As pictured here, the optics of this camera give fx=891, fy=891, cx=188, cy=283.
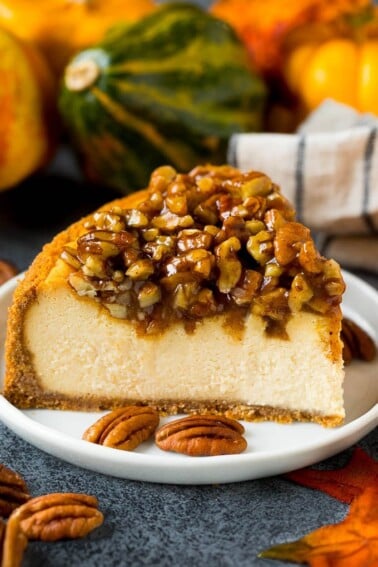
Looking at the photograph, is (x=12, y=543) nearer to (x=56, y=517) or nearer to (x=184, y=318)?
(x=56, y=517)

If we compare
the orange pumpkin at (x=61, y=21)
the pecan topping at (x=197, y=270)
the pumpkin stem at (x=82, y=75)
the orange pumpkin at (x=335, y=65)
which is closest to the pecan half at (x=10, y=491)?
the pecan topping at (x=197, y=270)

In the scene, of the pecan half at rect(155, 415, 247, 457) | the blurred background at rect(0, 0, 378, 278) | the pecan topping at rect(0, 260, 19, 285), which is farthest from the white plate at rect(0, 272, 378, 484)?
the blurred background at rect(0, 0, 378, 278)

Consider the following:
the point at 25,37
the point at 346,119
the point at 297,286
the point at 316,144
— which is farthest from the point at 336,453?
the point at 25,37

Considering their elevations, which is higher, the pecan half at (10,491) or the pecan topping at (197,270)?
the pecan topping at (197,270)

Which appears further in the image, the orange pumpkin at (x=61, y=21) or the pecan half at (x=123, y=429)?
the orange pumpkin at (x=61, y=21)

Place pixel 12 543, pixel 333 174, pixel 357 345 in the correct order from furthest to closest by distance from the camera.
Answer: pixel 333 174
pixel 357 345
pixel 12 543

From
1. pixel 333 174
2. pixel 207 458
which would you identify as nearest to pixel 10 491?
pixel 207 458

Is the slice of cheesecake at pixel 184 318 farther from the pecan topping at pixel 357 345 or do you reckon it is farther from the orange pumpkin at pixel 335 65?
the orange pumpkin at pixel 335 65

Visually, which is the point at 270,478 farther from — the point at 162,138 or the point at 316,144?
the point at 162,138
